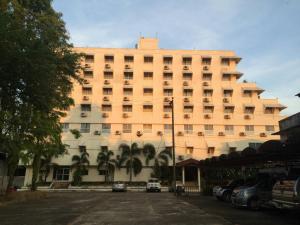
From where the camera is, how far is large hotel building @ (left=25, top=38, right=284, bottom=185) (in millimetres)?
54469

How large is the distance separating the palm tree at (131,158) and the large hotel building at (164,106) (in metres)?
1.90

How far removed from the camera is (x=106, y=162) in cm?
5088

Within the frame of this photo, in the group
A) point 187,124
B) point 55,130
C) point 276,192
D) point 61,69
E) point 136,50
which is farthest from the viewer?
point 136,50

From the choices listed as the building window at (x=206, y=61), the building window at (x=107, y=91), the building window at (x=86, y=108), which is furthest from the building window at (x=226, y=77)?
the building window at (x=86, y=108)

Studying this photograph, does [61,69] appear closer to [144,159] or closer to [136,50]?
[144,159]

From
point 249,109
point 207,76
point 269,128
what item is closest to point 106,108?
point 207,76

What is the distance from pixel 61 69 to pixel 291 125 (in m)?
18.6

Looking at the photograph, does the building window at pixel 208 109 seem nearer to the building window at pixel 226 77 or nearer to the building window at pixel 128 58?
the building window at pixel 226 77

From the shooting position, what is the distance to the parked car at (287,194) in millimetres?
12280

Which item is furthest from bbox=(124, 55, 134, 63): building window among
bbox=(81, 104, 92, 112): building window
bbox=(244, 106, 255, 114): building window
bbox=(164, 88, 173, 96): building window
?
bbox=(244, 106, 255, 114): building window

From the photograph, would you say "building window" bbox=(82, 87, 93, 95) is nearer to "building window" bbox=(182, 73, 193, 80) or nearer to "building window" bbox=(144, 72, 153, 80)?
"building window" bbox=(144, 72, 153, 80)

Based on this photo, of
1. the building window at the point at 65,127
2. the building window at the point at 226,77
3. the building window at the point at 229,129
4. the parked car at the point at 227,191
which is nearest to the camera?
the parked car at the point at 227,191

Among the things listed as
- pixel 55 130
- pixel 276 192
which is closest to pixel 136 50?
pixel 55 130

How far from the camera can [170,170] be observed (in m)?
51.3
